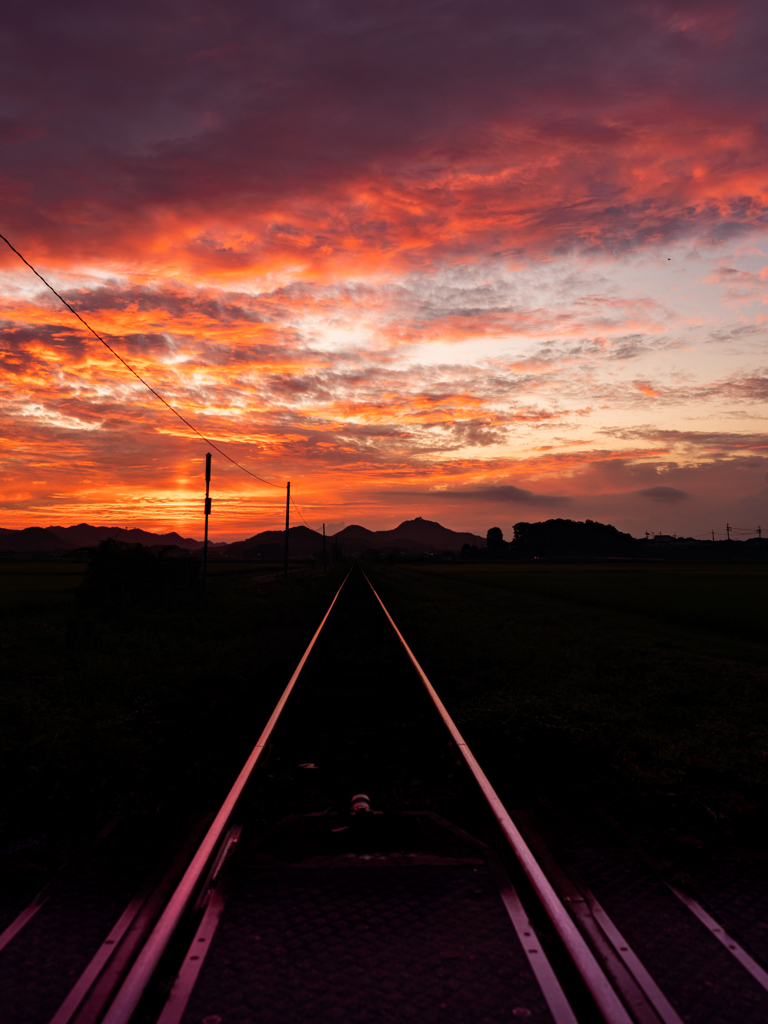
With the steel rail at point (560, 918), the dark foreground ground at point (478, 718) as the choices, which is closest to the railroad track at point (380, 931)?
the steel rail at point (560, 918)

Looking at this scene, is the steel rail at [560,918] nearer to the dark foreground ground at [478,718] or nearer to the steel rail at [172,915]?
the dark foreground ground at [478,718]

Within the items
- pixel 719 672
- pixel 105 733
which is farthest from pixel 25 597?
pixel 719 672

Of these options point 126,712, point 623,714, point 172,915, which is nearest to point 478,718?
point 623,714

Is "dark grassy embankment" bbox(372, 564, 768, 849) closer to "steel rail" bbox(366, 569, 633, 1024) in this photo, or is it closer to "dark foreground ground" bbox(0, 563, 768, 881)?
"dark foreground ground" bbox(0, 563, 768, 881)

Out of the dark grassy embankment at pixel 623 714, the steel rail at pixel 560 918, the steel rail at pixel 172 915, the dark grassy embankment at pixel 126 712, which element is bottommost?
the dark grassy embankment at pixel 126 712

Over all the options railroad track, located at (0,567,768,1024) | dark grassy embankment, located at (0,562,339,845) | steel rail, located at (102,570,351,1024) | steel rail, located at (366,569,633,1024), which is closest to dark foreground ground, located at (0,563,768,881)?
dark grassy embankment, located at (0,562,339,845)

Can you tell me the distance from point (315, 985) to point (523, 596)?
103 feet

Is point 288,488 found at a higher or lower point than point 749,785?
higher

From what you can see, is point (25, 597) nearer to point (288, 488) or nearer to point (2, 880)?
point (2, 880)

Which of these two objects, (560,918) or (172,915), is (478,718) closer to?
(560,918)

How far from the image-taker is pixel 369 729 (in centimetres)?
755

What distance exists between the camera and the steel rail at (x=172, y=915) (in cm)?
268

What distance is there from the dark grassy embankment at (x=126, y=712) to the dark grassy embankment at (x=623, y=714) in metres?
2.71

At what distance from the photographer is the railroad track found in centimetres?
276
